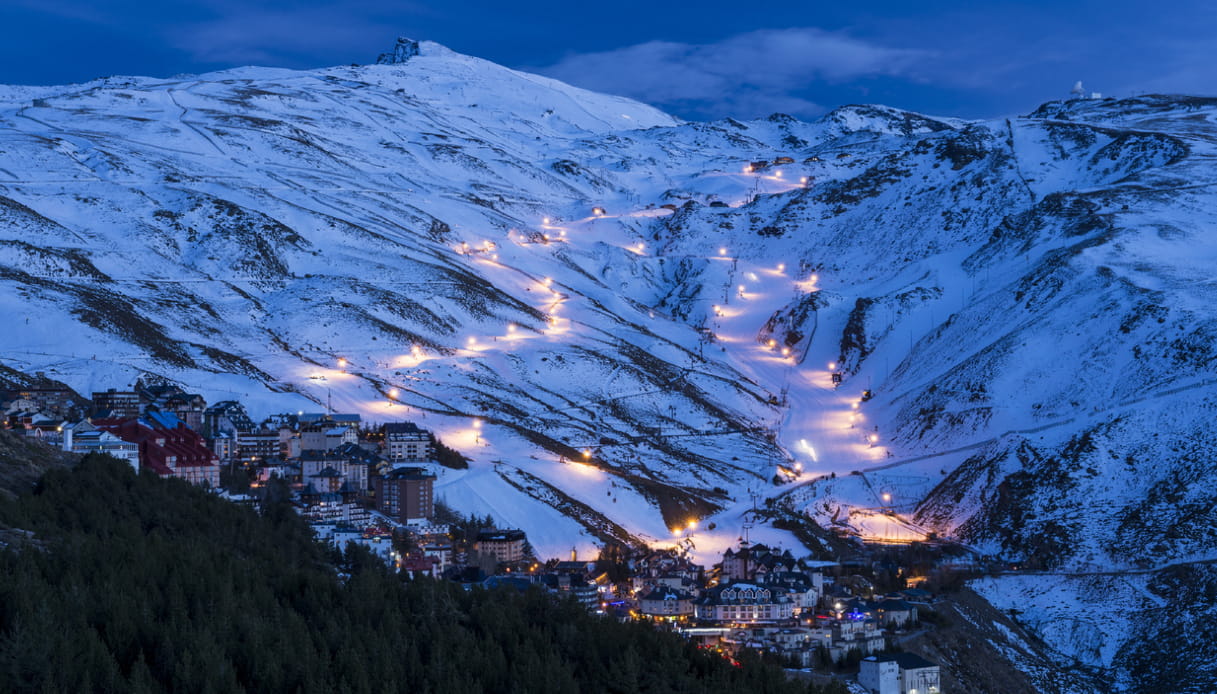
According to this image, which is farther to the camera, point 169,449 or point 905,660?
point 169,449

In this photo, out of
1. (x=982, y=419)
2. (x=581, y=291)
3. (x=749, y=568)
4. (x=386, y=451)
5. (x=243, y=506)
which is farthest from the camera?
(x=581, y=291)

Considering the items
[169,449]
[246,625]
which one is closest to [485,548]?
[169,449]

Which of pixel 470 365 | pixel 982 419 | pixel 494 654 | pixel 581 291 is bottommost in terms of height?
pixel 494 654

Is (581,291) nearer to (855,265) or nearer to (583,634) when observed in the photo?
(855,265)

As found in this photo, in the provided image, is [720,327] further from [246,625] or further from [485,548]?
[246,625]

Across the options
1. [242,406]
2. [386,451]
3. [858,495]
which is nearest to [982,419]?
[858,495]

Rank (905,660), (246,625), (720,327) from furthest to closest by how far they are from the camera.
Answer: (720,327)
(905,660)
(246,625)

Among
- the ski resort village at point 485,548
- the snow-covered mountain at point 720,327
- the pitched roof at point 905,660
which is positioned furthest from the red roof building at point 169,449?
the pitched roof at point 905,660

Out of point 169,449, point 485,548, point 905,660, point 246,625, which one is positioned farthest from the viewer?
point 485,548
